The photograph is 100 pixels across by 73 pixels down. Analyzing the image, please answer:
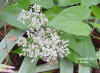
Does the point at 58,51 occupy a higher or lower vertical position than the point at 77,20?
lower

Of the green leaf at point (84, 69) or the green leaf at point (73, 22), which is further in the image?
the green leaf at point (84, 69)

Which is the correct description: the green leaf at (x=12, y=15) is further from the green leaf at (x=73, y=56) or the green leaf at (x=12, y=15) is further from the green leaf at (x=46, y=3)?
the green leaf at (x=73, y=56)

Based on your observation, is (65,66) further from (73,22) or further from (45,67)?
(73,22)

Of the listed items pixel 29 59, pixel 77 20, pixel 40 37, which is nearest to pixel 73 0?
pixel 77 20

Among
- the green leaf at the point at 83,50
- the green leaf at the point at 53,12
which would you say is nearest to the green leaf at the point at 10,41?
the green leaf at the point at 53,12

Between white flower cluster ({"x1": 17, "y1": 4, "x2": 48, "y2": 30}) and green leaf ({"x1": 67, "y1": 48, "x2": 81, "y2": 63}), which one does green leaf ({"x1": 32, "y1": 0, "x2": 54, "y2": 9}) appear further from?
green leaf ({"x1": 67, "y1": 48, "x2": 81, "y2": 63})

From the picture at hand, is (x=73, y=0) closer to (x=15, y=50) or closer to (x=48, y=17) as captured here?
(x=48, y=17)

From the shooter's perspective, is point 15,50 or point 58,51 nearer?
point 58,51
